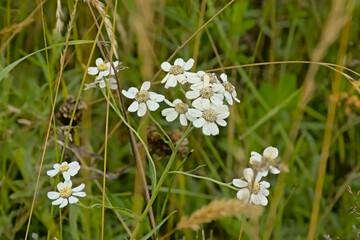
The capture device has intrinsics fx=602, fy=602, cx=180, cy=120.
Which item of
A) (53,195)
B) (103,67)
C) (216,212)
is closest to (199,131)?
(103,67)

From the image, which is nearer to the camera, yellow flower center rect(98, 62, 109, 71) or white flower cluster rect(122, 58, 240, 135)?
white flower cluster rect(122, 58, 240, 135)

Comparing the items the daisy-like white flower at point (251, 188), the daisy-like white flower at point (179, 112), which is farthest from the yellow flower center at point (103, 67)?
the daisy-like white flower at point (251, 188)

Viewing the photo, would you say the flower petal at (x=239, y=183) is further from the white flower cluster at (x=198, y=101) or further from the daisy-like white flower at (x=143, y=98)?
the daisy-like white flower at (x=143, y=98)

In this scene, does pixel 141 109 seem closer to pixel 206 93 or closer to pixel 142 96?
pixel 142 96

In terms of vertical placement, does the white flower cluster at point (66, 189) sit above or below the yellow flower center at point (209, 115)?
below

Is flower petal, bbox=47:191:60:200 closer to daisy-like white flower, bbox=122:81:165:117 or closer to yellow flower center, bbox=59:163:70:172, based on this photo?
yellow flower center, bbox=59:163:70:172

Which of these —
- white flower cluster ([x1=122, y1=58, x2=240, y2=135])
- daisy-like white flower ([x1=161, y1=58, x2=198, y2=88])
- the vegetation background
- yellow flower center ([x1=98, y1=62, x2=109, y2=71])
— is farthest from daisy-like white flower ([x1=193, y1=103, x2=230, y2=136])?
the vegetation background

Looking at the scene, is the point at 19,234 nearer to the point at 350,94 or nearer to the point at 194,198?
the point at 194,198
